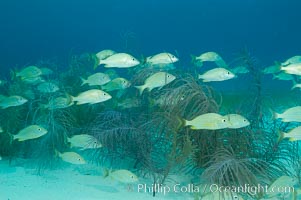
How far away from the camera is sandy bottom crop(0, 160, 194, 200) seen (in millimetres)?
5258

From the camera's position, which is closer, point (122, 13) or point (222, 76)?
point (222, 76)

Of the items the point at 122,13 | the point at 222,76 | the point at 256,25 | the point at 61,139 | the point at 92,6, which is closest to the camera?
the point at 222,76

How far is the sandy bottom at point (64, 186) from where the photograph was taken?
5.26m

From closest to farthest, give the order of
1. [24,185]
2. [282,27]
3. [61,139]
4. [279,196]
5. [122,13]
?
[279,196], [24,185], [61,139], [122,13], [282,27]

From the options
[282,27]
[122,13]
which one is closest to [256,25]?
[282,27]

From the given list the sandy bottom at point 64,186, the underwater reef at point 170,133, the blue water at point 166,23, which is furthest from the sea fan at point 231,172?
the blue water at point 166,23

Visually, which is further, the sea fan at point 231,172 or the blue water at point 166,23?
the blue water at point 166,23

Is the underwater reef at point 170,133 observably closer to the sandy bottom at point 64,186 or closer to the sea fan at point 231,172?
the sea fan at point 231,172

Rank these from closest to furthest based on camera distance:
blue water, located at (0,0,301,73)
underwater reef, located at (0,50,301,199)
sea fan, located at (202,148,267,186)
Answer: sea fan, located at (202,148,267,186) → underwater reef, located at (0,50,301,199) → blue water, located at (0,0,301,73)

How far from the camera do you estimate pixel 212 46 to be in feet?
249

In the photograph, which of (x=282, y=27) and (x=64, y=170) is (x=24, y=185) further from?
(x=282, y=27)

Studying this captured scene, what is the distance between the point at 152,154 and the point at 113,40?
63526mm

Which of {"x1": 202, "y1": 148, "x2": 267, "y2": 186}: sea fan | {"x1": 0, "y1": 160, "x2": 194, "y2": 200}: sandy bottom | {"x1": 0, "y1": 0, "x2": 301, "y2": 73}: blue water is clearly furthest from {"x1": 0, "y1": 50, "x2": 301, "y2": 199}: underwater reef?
{"x1": 0, "y1": 0, "x2": 301, "y2": 73}: blue water

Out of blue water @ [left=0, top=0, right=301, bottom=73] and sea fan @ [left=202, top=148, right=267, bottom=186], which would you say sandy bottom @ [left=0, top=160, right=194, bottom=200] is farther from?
blue water @ [left=0, top=0, right=301, bottom=73]
